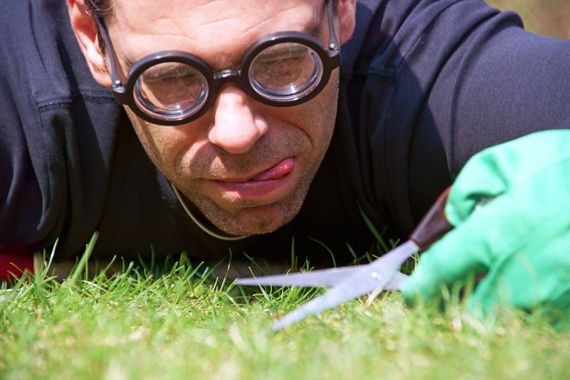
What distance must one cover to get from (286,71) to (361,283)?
2.62 feet

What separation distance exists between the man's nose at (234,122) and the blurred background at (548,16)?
4.61 metres

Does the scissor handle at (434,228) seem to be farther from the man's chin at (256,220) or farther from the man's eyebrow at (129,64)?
the man's eyebrow at (129,64)

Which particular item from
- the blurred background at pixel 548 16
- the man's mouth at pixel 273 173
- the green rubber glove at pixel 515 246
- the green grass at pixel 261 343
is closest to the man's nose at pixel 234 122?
the man's mouth at pixel 273 173

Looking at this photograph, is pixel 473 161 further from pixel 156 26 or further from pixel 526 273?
pixel 156 26

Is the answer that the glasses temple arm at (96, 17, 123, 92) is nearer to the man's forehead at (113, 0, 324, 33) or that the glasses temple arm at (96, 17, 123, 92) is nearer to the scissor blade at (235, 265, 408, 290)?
the man's forehead at (113, 0, 324, 33)

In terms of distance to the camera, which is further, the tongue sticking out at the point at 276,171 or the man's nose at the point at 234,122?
the tongue sticking out at the point at 276,171

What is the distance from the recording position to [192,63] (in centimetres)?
283

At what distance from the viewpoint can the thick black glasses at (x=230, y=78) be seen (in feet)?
9.31

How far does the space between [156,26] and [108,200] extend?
2.44 ft

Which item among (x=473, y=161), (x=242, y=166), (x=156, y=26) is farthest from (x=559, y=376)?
(x=156, y=26)

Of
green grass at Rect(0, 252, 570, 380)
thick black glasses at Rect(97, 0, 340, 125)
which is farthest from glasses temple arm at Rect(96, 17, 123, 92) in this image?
green grass at Rect(0, 252, 570, 380)

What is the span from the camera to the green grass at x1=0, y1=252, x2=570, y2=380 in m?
1.89

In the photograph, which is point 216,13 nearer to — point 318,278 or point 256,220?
point 256,220

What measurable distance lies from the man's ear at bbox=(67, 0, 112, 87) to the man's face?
0.14 metres
